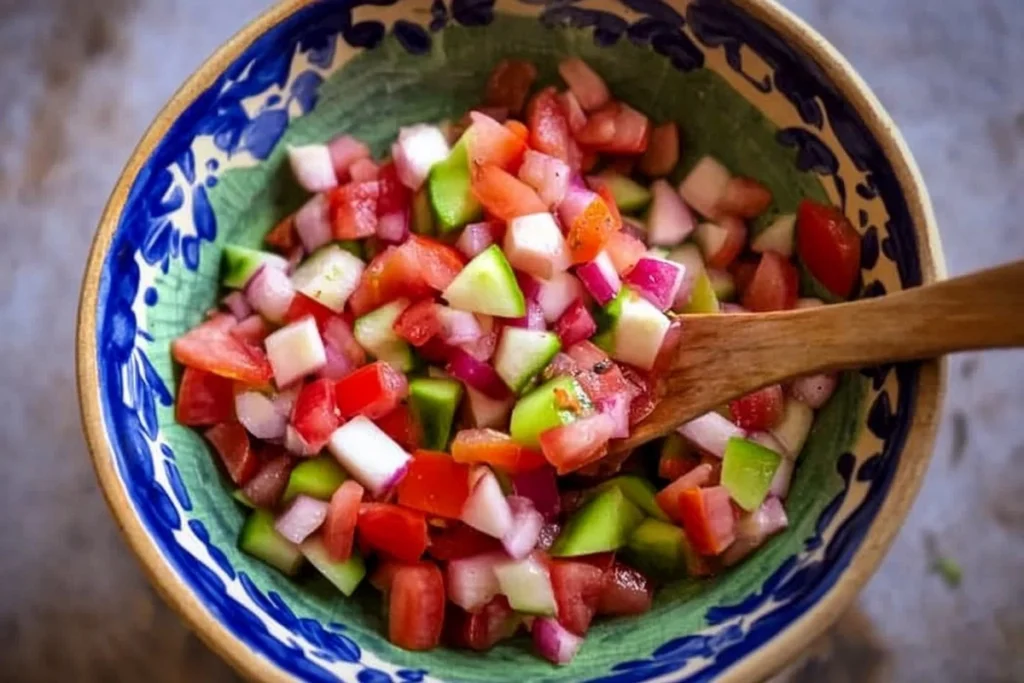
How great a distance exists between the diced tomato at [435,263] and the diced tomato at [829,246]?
0.38 metres

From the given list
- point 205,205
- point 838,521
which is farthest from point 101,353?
point 838,521

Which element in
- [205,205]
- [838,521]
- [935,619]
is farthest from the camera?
[935,619]

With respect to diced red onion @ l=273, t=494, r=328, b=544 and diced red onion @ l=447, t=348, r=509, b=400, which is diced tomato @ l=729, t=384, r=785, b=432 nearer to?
diced red onion @ l=447, t=348, r=509, b=400

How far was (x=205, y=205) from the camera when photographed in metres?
1.19

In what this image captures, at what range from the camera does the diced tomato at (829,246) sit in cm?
113

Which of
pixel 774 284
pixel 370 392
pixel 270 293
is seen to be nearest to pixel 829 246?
pixel 774 284

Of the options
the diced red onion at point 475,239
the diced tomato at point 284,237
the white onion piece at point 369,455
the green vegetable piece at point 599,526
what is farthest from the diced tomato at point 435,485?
the diced tomato at point 284,237

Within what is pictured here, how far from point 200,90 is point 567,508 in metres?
0.58

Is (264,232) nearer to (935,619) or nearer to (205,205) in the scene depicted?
(205,205)

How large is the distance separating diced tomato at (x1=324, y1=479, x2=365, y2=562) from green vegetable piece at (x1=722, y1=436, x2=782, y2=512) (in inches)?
14.7

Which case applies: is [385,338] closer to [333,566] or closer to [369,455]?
[369,455]

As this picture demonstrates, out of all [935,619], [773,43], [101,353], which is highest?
[773,43]

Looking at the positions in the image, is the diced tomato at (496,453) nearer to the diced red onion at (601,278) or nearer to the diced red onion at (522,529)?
the diced red onion at (522,529)

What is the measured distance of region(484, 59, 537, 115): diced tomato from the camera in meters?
1.27
